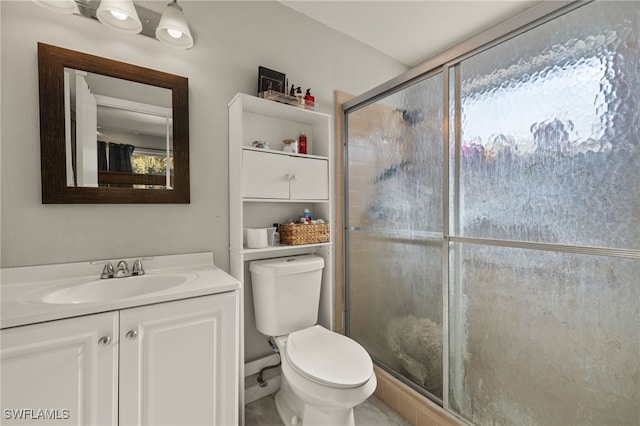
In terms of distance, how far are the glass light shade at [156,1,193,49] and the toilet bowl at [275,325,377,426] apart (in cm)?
158

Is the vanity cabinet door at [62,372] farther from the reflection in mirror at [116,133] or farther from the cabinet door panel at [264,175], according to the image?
the cabinet door panel at [264,175]

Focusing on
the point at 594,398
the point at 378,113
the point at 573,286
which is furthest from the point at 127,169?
the point at 594,398

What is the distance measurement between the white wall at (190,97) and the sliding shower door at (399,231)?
21.0 inches

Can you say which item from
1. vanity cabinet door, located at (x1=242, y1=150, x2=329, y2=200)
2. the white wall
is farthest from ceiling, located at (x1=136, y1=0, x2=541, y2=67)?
vanity cabinet door, located at (x1=242, y1=150, x2=329, y2=200)

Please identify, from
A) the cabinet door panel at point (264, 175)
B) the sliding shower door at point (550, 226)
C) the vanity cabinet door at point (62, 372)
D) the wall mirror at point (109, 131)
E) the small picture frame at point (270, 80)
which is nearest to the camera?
the vanity cabinet door at point (62, 372)

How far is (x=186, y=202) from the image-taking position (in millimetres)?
1474

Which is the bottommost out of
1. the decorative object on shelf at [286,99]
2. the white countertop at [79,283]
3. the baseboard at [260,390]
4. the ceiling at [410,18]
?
the baseboard at [260,390]

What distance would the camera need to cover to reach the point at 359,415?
5.22 feet

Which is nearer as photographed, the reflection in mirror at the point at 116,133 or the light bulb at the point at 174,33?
the reflection in mirror at the point at 116,133

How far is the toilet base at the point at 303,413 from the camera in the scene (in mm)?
1252

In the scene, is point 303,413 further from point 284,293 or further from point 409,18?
point 409,18

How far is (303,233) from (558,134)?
1.23m

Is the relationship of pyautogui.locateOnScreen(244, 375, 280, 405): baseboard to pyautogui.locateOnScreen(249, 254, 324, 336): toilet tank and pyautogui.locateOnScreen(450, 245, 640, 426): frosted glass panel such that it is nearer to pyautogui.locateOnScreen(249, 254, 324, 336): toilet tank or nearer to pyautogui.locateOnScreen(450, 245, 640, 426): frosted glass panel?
pyautogui.locateOnScreen(249, 254, 324, 336): toilet tank

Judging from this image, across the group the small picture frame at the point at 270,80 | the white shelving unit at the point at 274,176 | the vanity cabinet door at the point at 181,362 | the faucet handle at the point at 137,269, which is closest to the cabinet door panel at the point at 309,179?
the white shelving unit at the point at 274,176
